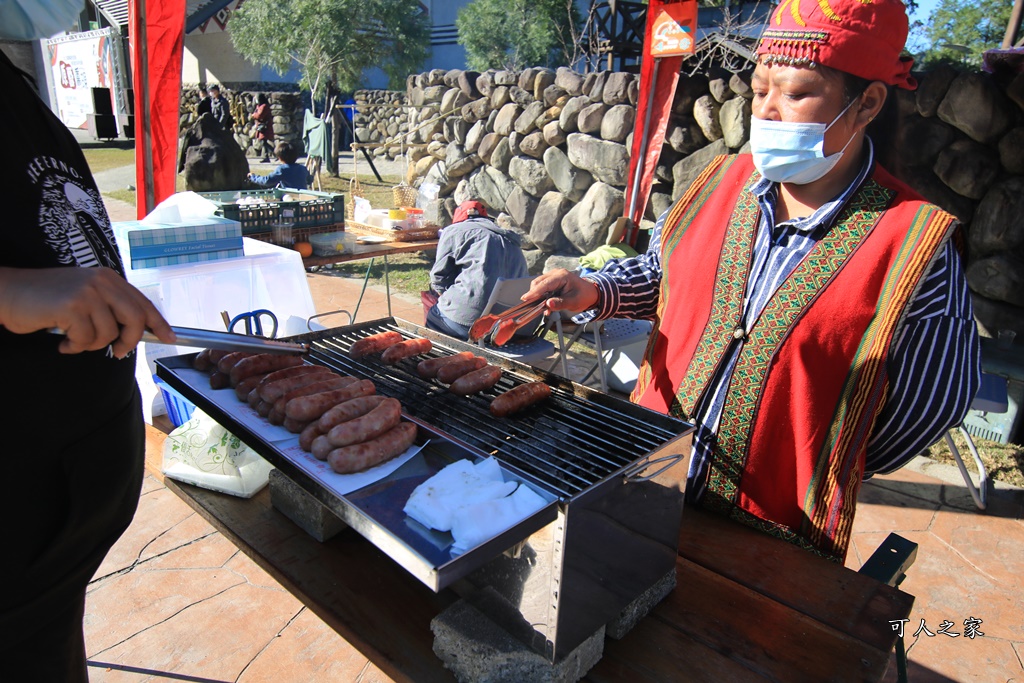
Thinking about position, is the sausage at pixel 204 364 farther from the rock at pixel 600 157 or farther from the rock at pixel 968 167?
the rock at pixel 600 157

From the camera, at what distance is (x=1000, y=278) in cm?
609

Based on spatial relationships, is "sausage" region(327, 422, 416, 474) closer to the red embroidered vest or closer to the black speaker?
the red embroidered vest

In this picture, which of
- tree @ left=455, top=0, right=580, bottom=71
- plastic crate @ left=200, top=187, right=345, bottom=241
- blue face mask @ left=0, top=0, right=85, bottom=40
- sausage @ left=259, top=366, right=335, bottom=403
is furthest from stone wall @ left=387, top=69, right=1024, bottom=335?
tree @ left=455, top=0, right=580, bottom=71

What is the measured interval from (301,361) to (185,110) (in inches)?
1102

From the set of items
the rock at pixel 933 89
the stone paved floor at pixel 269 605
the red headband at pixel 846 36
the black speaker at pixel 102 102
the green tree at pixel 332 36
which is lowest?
the stone paved floor at pixel 269 605

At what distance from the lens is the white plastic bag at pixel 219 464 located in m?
2.47

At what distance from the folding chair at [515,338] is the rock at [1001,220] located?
4.44 meters

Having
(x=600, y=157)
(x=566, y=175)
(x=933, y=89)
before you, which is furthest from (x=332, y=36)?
(x=933, y=89)

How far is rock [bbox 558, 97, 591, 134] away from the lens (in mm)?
→ 9913

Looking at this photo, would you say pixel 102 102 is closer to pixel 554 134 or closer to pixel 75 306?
pixel 554 134

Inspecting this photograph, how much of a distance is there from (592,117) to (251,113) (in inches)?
751

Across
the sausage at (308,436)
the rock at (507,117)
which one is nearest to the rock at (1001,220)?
the sausage at (308,436)

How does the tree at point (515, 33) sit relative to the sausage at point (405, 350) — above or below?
above

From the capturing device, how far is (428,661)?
173 centimetres
